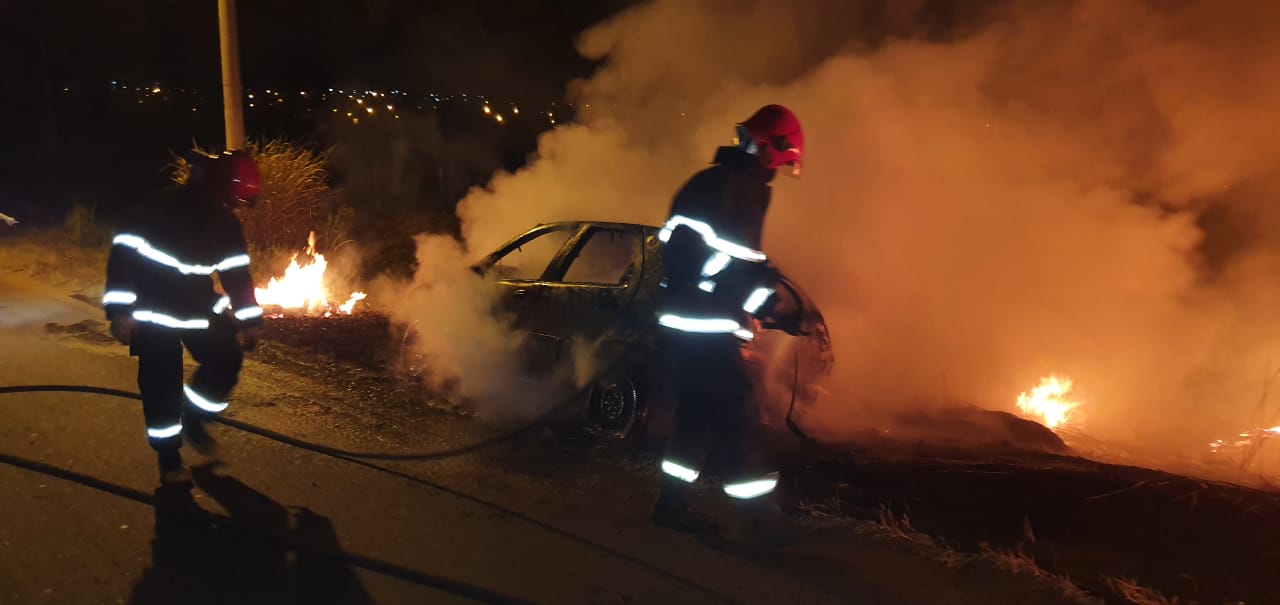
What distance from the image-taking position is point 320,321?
8.47 metres

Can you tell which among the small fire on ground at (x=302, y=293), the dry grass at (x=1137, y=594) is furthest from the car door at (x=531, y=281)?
the dry grass at (x=1137, y=594)

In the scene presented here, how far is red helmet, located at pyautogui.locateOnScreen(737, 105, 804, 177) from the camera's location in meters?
4.02

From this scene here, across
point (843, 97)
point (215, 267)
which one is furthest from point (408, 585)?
point (843, 97)

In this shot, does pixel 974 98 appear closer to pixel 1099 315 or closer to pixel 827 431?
pixel 1099 315

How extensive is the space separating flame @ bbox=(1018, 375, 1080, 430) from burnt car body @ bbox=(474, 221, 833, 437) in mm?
3468

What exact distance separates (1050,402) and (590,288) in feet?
15.9

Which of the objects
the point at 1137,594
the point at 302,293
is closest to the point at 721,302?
the point at 1137,594

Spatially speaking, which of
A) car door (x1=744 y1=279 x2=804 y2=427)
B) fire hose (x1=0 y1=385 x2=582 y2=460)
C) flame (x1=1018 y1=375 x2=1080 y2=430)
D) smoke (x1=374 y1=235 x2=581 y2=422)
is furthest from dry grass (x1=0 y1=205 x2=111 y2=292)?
flame (x1=1018 y1=375 x2=1080 y2=430)

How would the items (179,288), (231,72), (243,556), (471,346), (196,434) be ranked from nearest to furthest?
(243,556)
(179,288)
(196,434)
(471,346)
(231,72)

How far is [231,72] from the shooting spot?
29.9 ft

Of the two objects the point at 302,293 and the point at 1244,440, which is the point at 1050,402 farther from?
the point at 302,293

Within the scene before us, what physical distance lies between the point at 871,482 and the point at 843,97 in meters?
3.66

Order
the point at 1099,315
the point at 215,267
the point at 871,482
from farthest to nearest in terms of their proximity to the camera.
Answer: the point at 1099,315 → the point at 871,482 → the point at 215,267

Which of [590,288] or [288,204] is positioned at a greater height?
[288,204]
